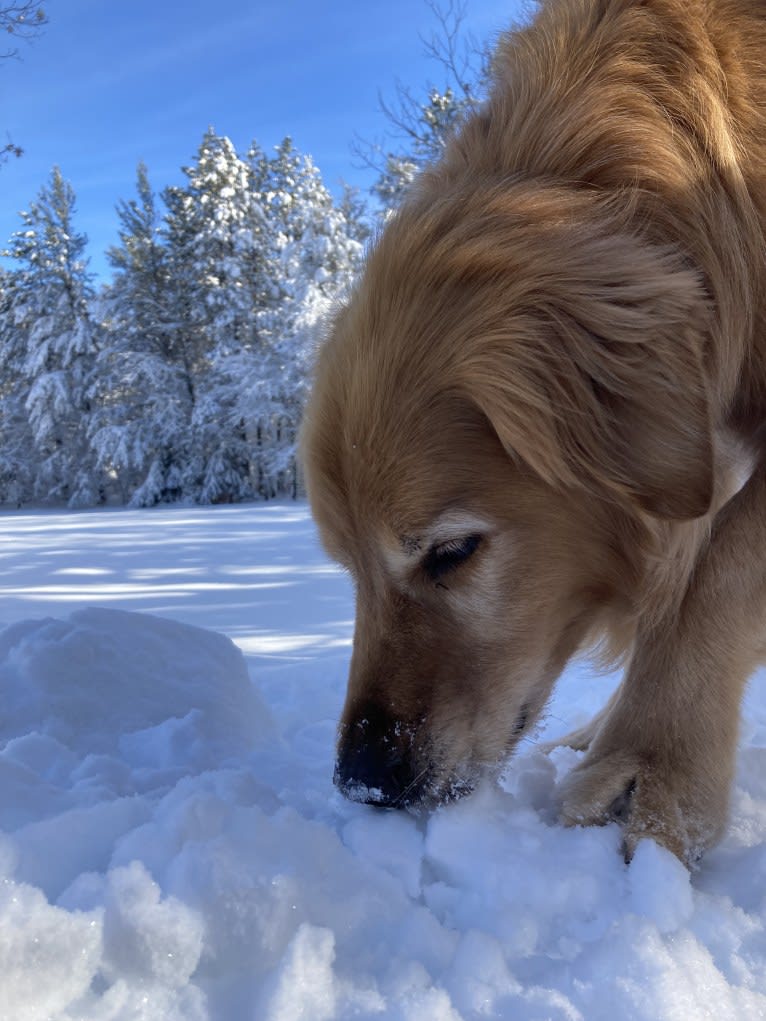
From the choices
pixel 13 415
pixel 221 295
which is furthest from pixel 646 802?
pixel 13 415

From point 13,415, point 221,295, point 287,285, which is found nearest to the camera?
point 287,285

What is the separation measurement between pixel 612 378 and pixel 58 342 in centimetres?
3285

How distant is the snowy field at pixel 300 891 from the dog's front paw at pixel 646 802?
0.06 m

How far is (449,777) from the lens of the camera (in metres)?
1.68

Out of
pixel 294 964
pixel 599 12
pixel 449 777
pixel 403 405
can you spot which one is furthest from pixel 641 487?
pixel 599 12

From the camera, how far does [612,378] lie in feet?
5.57

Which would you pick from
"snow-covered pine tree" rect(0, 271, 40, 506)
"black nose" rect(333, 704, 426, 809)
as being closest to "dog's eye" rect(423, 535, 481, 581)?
"black nose" rect(333, 704, 426, 809)

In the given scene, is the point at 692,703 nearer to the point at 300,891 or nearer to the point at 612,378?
the point at 612,378

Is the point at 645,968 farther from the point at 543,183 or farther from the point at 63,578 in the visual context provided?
the point at 63,578

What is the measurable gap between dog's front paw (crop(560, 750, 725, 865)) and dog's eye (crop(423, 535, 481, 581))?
0.54 metres

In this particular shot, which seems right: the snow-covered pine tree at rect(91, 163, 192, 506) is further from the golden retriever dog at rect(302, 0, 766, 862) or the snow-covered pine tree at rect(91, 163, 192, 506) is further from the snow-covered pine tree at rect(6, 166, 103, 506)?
the golden retriever dog at rect(302, 0, 766, 862)

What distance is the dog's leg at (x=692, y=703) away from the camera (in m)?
1.65

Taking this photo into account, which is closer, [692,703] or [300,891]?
[300,891]

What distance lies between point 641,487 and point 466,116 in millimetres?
1255
